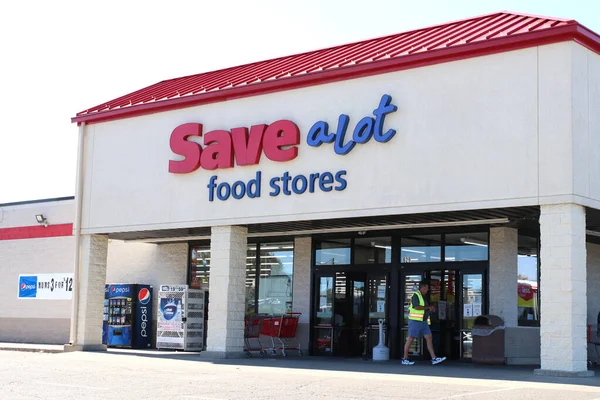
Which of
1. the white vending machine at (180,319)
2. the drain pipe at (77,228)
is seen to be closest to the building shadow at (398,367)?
the white vending machine at (180,319)

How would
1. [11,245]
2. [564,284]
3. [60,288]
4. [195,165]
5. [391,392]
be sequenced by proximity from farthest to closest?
[11,245] < [60,288] < [195,165] < [564,284] < [391,392]

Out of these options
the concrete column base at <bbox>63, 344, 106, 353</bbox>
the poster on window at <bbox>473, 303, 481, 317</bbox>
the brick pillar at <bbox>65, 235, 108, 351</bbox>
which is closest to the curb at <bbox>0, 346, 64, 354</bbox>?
the concrete column base at <bbox>63, 344, 106, 353</bbox>

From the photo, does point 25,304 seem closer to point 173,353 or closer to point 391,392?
point 173,353

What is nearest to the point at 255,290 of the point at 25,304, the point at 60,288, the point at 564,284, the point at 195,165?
the point at 195,165

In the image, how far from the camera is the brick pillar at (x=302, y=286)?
23.5 meters

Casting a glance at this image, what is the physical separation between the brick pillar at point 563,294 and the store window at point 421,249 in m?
5.70

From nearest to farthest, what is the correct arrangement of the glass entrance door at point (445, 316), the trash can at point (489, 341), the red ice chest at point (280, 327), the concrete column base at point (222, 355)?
the trash can at point (489, 341) < the concrete column base at point (222, 355) < the glass entrance door at point (445, 316) < the red ice chest at point (280, 327)

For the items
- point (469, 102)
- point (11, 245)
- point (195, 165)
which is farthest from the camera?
point (11, 245)

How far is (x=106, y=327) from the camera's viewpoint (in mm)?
26266

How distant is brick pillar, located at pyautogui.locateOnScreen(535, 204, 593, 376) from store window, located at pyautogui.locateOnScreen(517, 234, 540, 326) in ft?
15.8

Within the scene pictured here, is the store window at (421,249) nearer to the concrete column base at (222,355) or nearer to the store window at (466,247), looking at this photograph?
the store window at (466,247)

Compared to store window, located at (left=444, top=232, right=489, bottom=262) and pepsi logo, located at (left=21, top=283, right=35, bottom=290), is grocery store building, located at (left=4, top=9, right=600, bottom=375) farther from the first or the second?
pepsi logo, located at (left=21, top=283, right=35, bottom=290)

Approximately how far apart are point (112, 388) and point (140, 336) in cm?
1300

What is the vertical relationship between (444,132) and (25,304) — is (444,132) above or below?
above
